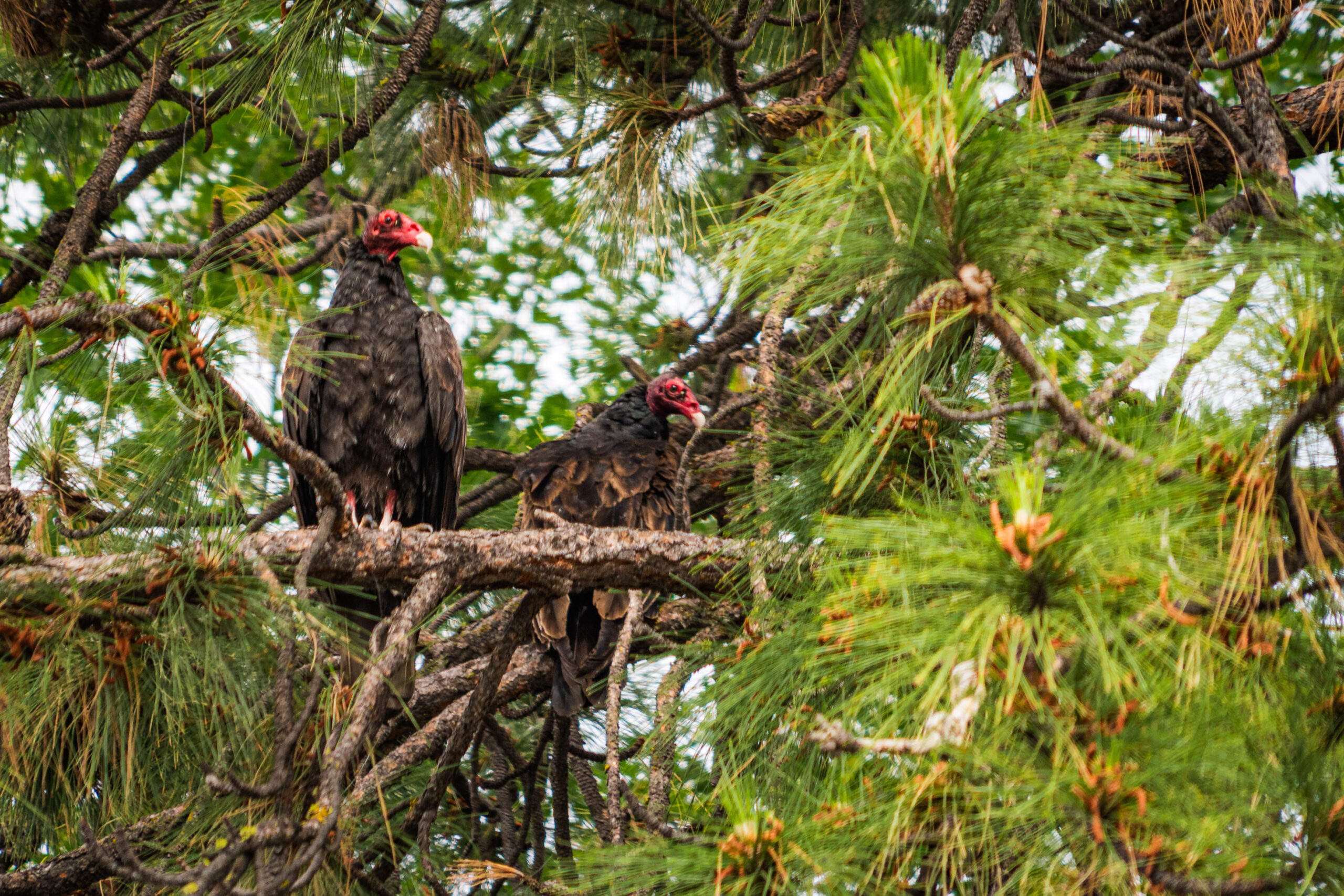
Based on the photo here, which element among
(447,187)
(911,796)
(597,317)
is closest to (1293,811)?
(911,796)

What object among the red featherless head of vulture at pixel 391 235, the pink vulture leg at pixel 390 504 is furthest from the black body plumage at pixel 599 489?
the red featherless head of vulture at pixel 391 235

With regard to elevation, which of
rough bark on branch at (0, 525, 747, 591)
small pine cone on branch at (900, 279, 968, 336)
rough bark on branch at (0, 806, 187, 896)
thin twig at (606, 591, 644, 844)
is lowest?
rough bark on branch at (0, 806, 187, 896)

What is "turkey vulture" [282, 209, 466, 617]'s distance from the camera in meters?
3.39

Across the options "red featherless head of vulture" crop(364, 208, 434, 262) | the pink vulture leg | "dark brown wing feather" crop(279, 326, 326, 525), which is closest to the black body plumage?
the pink vulture leg

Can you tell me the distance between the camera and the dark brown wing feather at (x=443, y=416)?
135 inches

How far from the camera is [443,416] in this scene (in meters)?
3.46

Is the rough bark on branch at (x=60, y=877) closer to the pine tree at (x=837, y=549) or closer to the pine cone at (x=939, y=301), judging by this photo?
the pine tree at (x=837, y=549)

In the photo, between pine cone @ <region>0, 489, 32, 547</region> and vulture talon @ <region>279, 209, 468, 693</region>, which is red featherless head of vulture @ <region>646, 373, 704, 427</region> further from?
pine cone @ <region>0, 489, 32, 547</region>

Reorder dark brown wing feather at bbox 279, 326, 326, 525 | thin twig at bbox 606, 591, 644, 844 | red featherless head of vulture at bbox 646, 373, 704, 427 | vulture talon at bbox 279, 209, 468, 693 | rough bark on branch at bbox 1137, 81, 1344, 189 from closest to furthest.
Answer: thin twig at bbox 606, 591, 644, 844 → rough bark on branch at bbox 1137, 81, 1344, 189 → dark brown wing feather at bbox 279, 326, 326, 525 → vulture talon at bbox 279, 209, 468, 693 → red featherless head of vulture at bbox 646, 373, 704, 427

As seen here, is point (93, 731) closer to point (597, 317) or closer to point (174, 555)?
point (174, 555)

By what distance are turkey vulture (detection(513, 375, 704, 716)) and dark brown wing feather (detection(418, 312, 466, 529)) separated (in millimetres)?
233

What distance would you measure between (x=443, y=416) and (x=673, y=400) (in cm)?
99

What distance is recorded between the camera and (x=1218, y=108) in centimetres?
211

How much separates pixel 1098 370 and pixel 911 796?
810mm
